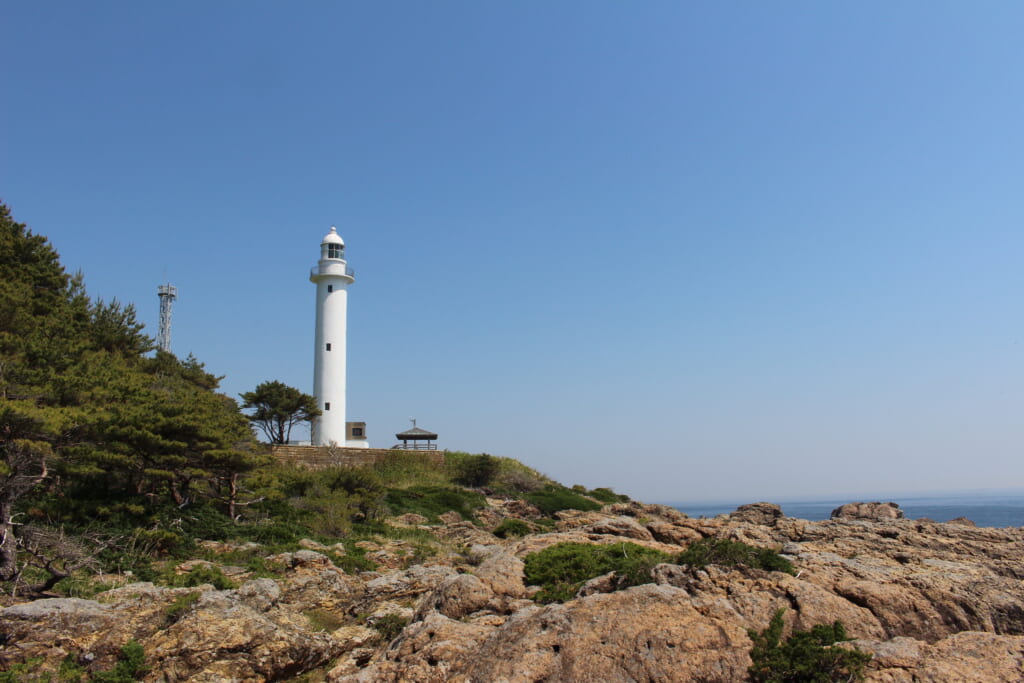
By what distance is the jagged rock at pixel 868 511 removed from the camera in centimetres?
2119

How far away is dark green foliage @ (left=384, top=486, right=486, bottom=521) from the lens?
24.3 meters

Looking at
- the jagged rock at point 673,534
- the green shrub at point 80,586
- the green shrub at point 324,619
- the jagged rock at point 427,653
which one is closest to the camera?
the jagged rock at point 427,653

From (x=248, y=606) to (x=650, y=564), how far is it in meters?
6.17

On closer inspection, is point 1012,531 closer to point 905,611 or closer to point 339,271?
point 905,611

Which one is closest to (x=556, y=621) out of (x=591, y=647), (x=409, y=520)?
(x=591, y=647)

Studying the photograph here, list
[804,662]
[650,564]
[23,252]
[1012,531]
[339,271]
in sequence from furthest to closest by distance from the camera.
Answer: [339,271], [23,252], [1012,531], [650,564], [804,662]

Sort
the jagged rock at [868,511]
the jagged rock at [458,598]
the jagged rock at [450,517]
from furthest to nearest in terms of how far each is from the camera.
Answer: the jagged rock at [450,517] < the jagged rock at [868,511] < the jagged rock at [458,598]

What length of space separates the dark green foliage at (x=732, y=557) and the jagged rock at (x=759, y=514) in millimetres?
13085

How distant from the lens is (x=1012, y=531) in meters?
15.4

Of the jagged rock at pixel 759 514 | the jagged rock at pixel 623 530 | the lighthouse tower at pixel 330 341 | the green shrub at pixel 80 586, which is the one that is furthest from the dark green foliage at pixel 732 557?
the lighthouse tower at pixel 330 341

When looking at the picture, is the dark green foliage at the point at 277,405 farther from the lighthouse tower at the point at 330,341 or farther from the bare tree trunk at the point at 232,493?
the bare tree trunk at the point at 232,493

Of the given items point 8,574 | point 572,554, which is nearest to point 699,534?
point 572,554

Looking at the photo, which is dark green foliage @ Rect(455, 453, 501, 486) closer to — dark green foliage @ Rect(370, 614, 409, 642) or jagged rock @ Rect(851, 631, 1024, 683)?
dark green foliage @ Rect(370, 614, 409, 642)

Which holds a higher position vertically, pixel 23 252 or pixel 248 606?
pixel 23 252
